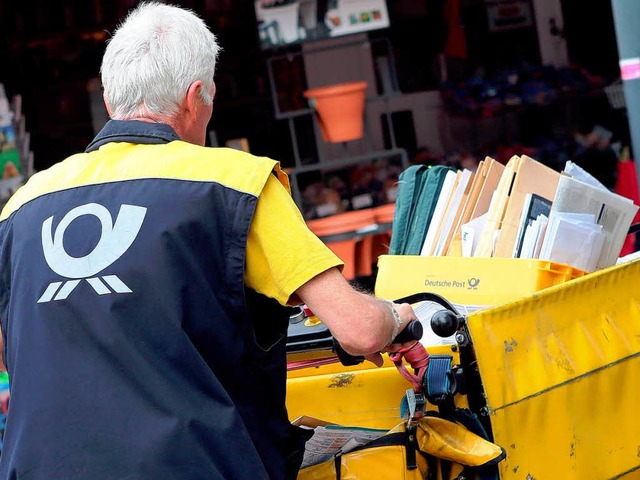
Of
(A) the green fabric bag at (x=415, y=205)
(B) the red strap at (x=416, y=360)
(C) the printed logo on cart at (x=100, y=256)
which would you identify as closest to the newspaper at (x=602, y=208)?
(A) the green fabric bag at (x=415, y=205)

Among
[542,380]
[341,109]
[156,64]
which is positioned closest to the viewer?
[156,64]

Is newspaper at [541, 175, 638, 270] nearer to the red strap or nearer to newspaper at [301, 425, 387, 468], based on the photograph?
the red strap

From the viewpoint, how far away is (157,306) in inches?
75.7

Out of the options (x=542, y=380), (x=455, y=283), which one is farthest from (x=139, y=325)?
(x=455, y=283)

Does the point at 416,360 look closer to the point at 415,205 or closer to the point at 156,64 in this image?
the point at 156,64

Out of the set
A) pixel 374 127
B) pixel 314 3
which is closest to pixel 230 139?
pixel 374 127

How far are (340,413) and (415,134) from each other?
20.2 ft

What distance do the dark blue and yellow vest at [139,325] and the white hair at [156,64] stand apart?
0.12 m

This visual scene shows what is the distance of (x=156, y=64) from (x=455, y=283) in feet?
3.87

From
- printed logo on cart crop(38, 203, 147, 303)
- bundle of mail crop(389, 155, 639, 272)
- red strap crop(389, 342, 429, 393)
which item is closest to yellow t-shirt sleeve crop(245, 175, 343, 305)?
printed logo on cart crop(38, 203, 147, 303)

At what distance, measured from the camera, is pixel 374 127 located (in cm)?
834

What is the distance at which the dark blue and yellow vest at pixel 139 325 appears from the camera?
6.29ft

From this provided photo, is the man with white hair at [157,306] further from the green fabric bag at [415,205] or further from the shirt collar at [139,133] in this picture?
the green fabric bag at [415,205]

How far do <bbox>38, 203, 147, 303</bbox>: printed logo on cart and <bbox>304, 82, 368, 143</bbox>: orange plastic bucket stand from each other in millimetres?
4623
